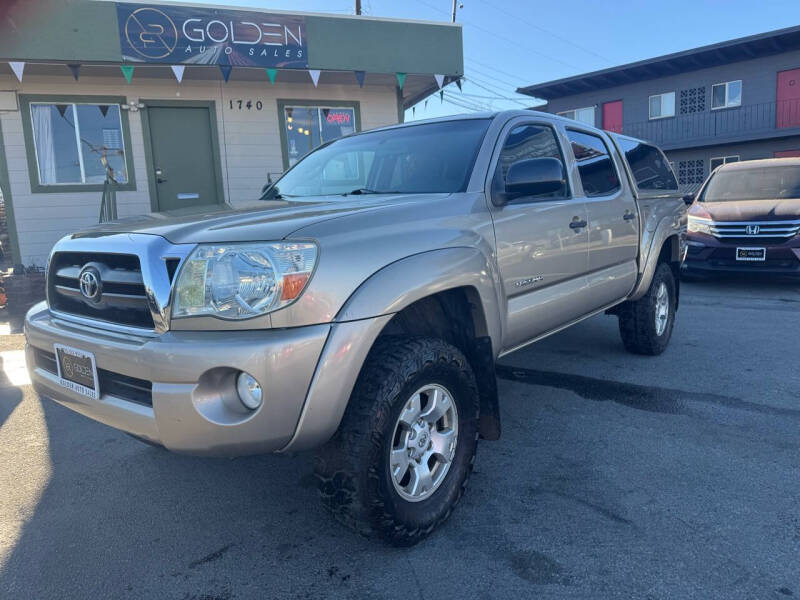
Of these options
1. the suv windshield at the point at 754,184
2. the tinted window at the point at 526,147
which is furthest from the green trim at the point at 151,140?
the suv windshield at the point at 754,184

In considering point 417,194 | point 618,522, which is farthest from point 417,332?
point 618,522

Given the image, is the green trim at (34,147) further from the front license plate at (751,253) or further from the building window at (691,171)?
the building window at (691,171)

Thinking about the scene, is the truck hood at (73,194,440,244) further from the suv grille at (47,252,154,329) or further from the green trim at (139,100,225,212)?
the green trim at (139,100,225,212)

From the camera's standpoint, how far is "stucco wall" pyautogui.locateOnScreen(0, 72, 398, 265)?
29.3 feet

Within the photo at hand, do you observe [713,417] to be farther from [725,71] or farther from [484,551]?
[725,71]

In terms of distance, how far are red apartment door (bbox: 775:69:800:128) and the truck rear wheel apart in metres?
25.7

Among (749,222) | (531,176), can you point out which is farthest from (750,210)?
(531,176)

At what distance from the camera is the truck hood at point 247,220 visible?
216 cm

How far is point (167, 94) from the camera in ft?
31.1

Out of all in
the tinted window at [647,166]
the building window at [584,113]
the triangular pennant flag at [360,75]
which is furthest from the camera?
the building window at [584,113]

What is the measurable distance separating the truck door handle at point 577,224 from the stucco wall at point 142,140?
24.6ft

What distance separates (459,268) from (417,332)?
0.37 metres

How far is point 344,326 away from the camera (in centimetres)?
211

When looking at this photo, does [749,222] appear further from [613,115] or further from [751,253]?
[613,115]
